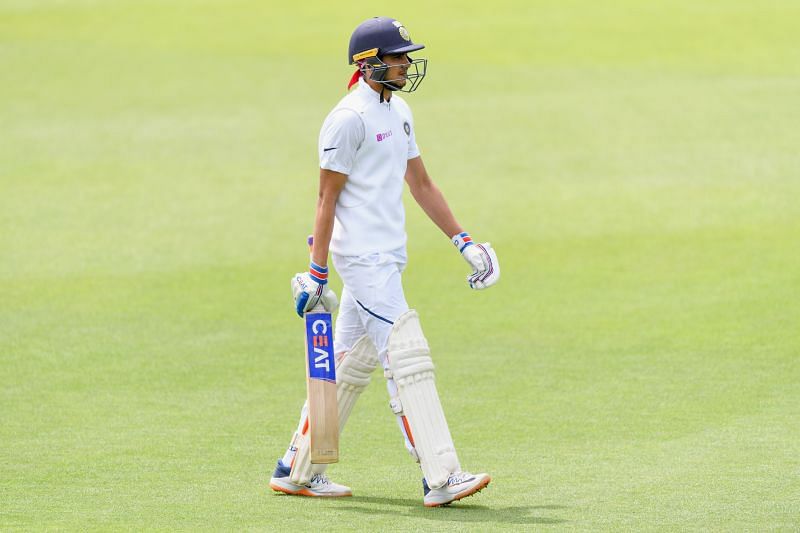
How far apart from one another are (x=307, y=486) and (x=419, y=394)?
696 mm

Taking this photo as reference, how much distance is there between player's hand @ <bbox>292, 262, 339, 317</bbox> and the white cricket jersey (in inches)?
4.9

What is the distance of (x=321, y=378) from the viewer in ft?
18.5

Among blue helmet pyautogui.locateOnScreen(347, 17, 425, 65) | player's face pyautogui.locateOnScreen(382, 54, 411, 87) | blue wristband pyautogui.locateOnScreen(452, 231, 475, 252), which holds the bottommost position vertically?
blue wristband pyautogui.locateOnScreen(452, 231, 475, 252)

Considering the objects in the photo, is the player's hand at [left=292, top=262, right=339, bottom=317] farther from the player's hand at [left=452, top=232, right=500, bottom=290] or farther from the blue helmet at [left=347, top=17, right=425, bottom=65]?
the blue helmet at [left=347, top=17, right=425, bottom=65]

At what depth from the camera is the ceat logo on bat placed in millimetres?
5637

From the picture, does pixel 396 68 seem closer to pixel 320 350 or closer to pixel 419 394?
pixel 320 350

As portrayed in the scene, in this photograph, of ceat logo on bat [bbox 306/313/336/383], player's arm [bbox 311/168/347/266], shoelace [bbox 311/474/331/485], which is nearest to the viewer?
player's arm [bbox 311/168/347/266]

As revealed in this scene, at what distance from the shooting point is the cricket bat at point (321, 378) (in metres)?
5.59

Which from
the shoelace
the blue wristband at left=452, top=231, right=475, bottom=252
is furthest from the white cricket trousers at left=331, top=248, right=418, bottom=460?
the shoelace

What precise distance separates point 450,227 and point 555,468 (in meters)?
1.16

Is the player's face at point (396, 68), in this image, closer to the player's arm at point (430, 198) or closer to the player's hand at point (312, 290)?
the player's arm at point (430, 198)

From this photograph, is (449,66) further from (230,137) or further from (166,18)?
(166,18)

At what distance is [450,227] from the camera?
5895 millimetres

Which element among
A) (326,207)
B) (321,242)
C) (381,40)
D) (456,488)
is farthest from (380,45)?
(456,488)
